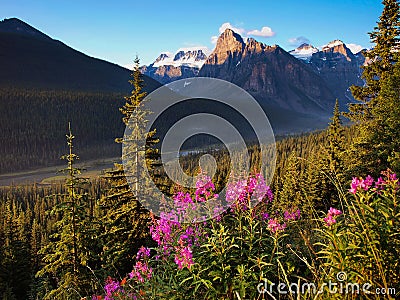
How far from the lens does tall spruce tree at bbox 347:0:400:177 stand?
46.1 feet

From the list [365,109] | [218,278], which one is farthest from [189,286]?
[365,109]

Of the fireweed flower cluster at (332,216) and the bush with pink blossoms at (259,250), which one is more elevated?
the fireweed flower cluster at (332,216)

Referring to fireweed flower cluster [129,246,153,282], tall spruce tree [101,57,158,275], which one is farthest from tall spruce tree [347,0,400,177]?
fireweed flower cluster [129,246,153,282]

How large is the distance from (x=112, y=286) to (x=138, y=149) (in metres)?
11.9

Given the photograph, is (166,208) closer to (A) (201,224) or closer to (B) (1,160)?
(A) (201,224)

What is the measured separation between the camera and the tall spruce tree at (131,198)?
16.3 m

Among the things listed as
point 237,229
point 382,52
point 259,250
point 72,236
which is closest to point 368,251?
point 259,250

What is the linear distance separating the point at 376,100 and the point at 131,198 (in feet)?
44.3

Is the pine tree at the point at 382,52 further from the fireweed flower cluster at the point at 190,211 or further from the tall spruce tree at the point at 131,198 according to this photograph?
the fireweed flower cluster at the point at 190,211

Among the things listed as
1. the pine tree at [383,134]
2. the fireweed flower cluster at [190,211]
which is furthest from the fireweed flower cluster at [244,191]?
the pine tree at [383,134]

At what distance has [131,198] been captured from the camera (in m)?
17.1

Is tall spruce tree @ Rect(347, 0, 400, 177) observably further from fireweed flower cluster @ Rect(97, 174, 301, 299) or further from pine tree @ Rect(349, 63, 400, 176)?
fireweed flower cluster @ Rect(97, 174, 301, 299)

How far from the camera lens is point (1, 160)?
139875 mm

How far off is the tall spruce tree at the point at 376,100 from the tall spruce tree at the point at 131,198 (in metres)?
10.1
